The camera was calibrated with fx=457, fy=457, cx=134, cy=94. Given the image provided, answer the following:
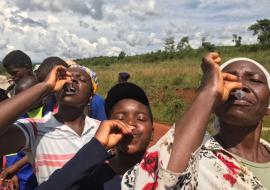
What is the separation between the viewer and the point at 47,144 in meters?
2.94

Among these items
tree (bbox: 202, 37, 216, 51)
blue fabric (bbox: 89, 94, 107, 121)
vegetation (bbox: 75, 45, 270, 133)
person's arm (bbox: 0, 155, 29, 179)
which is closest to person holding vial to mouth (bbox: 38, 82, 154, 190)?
person's arm (bbox: 0, 155, 29, 179)

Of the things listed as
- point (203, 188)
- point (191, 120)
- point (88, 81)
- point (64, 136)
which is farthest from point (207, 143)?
point (88, 81)

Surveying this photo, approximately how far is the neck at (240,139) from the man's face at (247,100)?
7cm

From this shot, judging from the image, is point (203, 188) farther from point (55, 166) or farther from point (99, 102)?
point (99, 102)

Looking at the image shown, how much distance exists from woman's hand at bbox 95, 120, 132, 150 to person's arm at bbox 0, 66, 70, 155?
53 centimetres

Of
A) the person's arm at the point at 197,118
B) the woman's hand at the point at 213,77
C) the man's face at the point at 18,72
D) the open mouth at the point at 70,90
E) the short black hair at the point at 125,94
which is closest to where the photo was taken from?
the person's arm at the point at 197,118

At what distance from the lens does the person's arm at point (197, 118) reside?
169 centimetres

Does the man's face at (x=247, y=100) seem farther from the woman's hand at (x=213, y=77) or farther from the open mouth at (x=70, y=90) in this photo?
the open mouth at (x=70, y=90)

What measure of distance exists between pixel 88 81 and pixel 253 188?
70.2 inches

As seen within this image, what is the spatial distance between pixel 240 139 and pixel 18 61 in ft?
12.0

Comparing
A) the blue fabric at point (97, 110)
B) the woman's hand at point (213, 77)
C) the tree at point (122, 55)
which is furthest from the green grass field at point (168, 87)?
the tree at point (122, 55)

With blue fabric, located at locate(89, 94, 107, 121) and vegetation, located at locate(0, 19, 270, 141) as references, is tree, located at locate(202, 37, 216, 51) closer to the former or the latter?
vegetation, located at locate(0, 19, 270, 141)

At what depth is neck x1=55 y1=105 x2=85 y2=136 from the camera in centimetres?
322

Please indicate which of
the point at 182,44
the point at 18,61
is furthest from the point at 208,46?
the point at 18,61
